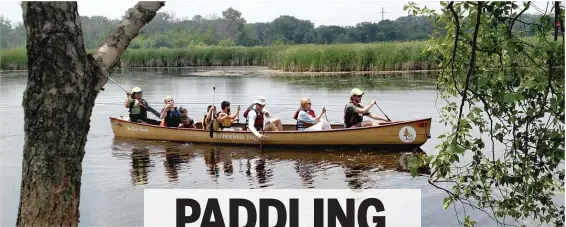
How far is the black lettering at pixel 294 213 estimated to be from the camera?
24.6 feet

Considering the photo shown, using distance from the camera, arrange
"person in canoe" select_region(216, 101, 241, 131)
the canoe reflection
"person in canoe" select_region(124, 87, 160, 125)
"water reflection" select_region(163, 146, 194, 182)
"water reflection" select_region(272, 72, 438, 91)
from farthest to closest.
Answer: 1. "water reflection" select_region(272, 72, 438, 91)
2. "person in canoe" select_region(124, 87, 160, 125)
3. "person in canoe" select_region(216, 101, 241, 131)
4. "water reflection" select_region(163, 146, 194, 182)
5. the canoe reflection

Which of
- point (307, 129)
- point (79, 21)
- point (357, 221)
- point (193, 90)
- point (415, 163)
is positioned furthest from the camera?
point (193, 90)

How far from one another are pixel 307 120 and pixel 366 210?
4.15 meters

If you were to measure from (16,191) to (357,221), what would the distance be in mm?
5081

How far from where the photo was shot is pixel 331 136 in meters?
11.9

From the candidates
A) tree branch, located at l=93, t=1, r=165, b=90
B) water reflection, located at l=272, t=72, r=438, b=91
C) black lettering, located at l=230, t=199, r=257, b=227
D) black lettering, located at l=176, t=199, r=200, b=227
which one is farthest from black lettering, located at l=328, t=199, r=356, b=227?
water reflection, located at l=272, t=72, r=438, b=91

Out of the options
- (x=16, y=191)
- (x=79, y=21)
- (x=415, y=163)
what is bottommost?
(x=16, y=191)

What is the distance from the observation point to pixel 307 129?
40.7ft

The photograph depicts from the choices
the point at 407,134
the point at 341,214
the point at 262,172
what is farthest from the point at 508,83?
the point at 407,134

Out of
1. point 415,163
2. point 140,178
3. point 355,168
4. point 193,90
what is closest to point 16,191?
point 140,178

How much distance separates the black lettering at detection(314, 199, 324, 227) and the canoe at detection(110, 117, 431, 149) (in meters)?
2.96

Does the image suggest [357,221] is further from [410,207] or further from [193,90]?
[193,90]

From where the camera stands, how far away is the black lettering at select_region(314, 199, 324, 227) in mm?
7317

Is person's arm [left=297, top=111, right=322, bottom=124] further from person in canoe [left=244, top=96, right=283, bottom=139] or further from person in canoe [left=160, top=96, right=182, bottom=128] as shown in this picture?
person in canoe [left=160, top=96, right=182, bottom=128]
